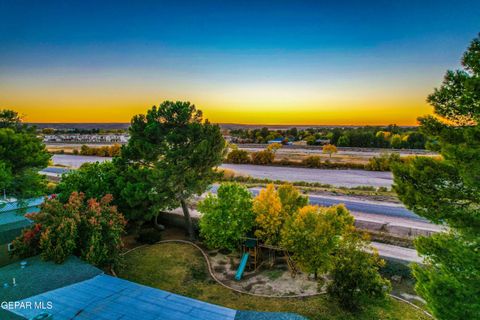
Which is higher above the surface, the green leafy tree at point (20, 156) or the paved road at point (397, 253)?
the green leafy tree at point (20, 156)

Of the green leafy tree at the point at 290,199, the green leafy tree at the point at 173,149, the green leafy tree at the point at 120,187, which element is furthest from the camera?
the green leafy tree at the point at 120,187

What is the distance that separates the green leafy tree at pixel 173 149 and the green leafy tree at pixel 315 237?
31.1 feet

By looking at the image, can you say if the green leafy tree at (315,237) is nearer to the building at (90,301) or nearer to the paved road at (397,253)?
the paved road at (397,253)

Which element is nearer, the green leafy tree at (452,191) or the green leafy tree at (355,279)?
the green leafy tree at (452,191)

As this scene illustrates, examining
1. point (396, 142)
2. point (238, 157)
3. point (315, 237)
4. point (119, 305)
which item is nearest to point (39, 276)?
point (119, 305)

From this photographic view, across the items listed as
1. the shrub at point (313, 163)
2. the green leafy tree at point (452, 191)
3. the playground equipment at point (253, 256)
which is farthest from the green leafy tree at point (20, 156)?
the shrub at point (313, 163)

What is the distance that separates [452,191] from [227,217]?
14.6 m

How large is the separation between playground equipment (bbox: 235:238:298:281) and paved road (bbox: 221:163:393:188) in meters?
30.0

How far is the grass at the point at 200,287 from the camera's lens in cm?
1538

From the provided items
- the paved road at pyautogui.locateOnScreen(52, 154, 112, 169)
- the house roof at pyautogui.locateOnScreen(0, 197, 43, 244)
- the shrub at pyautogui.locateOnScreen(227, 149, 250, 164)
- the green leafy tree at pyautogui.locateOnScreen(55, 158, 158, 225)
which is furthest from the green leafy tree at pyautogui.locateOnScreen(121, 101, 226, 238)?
the paved road at pyautogui.locateOnScreen(52, 154, 112, 169)

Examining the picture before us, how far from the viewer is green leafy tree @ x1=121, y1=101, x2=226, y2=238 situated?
75.3 feet

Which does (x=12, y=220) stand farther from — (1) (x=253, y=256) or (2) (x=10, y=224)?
(1) (x=253, y=256)

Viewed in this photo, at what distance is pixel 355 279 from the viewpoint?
49.2 ft

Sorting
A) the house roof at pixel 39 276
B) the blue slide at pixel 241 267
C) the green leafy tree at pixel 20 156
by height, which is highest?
the green leafy tree at pixel 20 156
